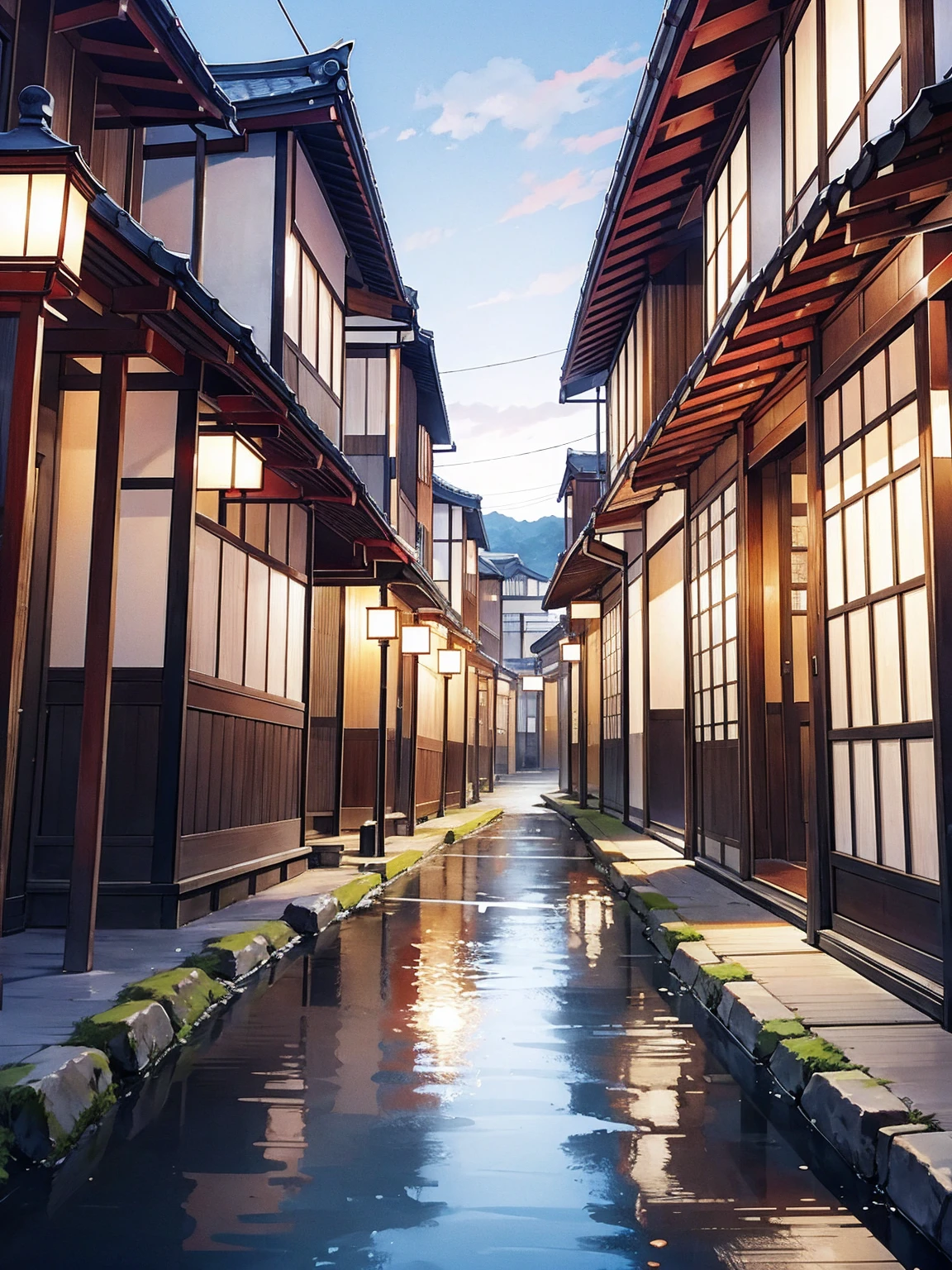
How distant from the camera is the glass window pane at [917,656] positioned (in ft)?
21.9

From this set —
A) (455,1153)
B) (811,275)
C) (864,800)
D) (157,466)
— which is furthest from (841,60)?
(455,1153)

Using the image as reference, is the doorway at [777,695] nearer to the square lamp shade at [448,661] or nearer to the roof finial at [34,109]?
the roof finial at [34,109]

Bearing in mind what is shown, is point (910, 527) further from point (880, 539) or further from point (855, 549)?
point (855, 549)

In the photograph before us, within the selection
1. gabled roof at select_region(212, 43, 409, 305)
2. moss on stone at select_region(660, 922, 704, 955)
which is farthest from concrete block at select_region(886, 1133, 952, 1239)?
gabled roof at select_region(212, 43, 409, 305)

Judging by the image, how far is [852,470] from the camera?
8.19m

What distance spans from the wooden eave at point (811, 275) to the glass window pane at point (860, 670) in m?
2.25

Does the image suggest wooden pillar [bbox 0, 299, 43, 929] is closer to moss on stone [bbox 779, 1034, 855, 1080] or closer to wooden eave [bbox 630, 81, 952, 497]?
moss on stone [bbox 779, 1034, 855, 1080]

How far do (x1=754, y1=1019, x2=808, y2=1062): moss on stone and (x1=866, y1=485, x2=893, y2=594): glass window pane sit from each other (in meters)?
2.85

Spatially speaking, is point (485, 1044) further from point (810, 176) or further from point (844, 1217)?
point (810, 176)

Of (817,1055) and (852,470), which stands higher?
(852,470)

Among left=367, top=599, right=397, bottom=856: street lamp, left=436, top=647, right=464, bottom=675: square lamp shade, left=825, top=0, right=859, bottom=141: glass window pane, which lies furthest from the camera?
left=436, top=647, right=464, bottom=675: square lamp shade

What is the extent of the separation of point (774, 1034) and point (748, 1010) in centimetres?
54

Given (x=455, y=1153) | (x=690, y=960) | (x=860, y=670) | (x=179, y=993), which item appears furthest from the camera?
(x=690, y=960)

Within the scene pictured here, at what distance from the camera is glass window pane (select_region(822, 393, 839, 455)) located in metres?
8.57
